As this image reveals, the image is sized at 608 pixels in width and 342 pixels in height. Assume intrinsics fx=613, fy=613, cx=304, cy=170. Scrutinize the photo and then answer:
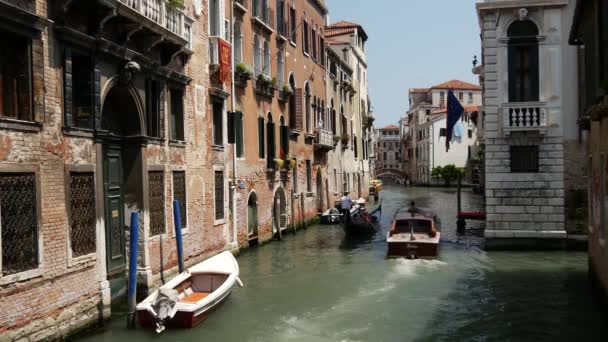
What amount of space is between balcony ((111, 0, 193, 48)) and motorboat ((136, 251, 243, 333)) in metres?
3.91

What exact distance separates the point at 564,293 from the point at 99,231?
25.5 feet

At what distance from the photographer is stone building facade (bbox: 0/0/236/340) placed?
682 centimetres

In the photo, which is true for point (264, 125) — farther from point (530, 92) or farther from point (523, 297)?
point (523, 297)

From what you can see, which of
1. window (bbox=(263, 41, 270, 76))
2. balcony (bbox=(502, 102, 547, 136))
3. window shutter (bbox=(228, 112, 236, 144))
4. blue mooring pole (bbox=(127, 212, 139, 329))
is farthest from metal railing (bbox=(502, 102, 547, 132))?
blue mooring pole (bbox=(127, 212, 139, 329))

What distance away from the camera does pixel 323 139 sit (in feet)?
79.2

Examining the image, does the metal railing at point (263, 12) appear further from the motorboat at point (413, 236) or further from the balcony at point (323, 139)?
the motorboat at point (413, 236)

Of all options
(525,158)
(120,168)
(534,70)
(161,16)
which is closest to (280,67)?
(534,70)

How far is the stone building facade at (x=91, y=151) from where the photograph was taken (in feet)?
22.4

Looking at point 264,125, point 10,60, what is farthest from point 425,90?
point 10,60

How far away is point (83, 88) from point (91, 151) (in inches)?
34.1

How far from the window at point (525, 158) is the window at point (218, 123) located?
6714 millimetres

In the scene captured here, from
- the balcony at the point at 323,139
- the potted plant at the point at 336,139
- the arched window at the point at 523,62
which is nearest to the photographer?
the arched window at the point at 523,62

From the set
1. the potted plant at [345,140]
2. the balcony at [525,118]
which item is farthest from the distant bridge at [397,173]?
the balcony at [525,118]

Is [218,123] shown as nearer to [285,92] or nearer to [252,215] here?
[252,215]
